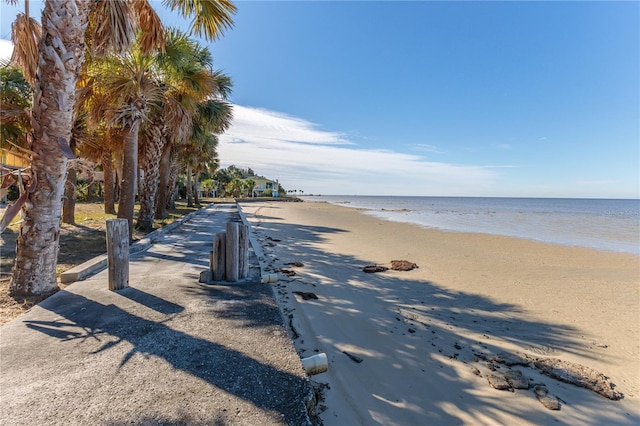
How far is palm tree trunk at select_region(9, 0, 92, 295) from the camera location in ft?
15.2

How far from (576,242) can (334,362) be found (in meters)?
17.1

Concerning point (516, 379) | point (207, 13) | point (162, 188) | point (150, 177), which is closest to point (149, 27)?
point (207, 13)

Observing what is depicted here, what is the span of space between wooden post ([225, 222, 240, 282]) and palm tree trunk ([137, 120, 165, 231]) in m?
7.92

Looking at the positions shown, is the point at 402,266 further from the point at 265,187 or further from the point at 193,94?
the point at 265,187

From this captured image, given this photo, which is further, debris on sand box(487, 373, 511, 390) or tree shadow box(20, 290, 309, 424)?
debris on sand box(487, 373, 511, 390)

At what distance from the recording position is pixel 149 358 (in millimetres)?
2971

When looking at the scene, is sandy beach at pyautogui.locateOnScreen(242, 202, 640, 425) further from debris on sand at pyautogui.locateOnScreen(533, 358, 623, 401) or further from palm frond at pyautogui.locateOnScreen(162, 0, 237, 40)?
palm frond at pyautogui.locateOnScreen(162, 0, 237, 40)

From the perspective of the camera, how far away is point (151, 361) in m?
2.92

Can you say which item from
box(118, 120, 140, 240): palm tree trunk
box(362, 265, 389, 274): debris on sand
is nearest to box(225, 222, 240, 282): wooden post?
box(362, 265, 389, 274): debris on sand

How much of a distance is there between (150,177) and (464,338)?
12.5m

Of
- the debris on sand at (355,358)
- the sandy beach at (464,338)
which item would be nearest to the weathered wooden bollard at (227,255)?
the sandy beach at (464,338)

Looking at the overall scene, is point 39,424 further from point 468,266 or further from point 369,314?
point 468,266

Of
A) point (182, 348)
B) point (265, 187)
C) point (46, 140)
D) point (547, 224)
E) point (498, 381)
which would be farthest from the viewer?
point (265, 187)

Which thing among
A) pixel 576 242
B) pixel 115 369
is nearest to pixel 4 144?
pixel 115 369
